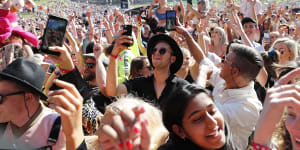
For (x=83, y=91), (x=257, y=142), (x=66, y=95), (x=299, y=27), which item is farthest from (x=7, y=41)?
(x=299, y=27)

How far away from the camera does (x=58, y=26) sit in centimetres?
238

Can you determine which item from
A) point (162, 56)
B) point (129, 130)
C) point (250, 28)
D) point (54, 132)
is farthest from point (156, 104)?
point (250, 28)

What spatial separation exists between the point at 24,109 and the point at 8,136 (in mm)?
201

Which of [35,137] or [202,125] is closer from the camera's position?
[202,125]

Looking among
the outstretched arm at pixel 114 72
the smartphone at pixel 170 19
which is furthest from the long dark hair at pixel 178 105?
the smartphone at pixel 170 19

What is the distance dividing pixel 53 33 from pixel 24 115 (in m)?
0.69

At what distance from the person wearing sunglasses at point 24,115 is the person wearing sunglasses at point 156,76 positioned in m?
0.99

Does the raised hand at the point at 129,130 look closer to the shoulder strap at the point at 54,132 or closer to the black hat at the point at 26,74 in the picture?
the shoulder strap at the point at 54,132

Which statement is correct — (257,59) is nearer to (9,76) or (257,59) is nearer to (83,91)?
(83,91)

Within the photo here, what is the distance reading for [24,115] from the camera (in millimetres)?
1979

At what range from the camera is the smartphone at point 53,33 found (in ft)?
7.22

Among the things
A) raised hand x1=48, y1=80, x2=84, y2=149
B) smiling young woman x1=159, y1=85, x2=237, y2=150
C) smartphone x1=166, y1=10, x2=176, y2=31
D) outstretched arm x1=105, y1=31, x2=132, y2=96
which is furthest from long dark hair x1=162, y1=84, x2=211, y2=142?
smartphone x1=166, y1=10, x2=176, y2=31

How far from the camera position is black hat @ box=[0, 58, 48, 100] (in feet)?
6.27

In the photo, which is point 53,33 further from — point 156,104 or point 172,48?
point 172,48
